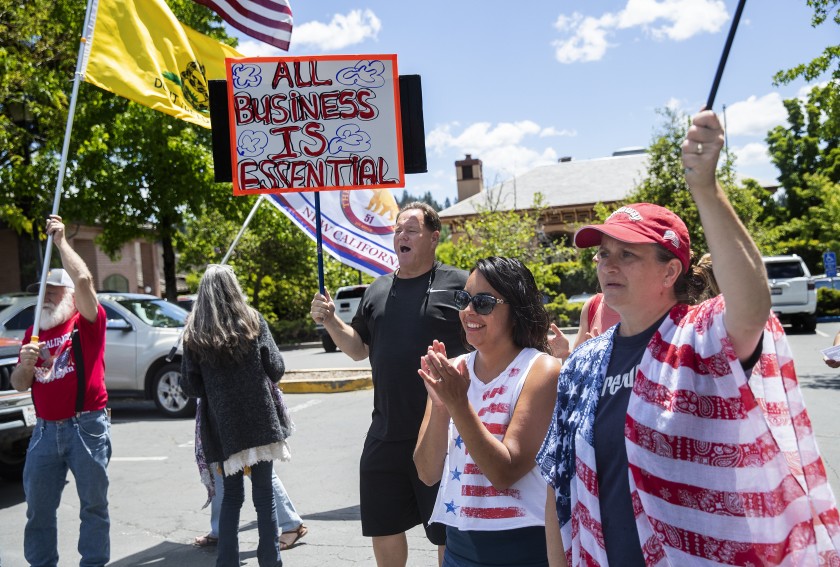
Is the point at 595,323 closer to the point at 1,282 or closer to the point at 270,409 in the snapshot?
the point at 270,409

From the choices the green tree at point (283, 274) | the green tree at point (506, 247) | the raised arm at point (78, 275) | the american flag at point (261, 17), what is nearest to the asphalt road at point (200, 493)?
the raised arm at point (78, 275)

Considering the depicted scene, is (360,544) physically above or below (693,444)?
below

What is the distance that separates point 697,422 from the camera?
5.97ft

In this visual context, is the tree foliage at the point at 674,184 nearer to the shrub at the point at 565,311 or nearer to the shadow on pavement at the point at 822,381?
the shrub at the point at 565,311

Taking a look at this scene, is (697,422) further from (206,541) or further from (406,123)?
(206,541)

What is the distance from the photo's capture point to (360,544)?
5.12 m

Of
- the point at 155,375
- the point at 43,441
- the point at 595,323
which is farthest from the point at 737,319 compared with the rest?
the point at 155,375

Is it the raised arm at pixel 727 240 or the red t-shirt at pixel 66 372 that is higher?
the raised arm at pixel 727 240

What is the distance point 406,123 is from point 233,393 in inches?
75.3

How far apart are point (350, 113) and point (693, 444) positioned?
3.24 meters

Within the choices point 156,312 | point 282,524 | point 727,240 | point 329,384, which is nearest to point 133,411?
point 156,312

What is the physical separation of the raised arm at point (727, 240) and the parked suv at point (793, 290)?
16844 mm

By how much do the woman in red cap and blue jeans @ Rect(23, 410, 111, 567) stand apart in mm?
3137

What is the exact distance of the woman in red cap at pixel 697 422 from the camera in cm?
174
